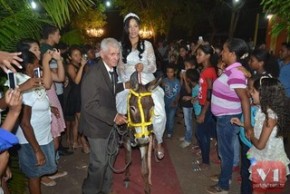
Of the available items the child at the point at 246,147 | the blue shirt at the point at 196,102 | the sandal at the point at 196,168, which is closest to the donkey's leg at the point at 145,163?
the child at the point at 246,147

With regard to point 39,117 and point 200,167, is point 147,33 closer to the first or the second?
point 200,167

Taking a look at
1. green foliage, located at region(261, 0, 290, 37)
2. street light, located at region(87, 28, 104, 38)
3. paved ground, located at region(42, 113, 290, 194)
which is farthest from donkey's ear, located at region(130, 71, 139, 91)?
street light, located at region(87, 28, 104, 38)

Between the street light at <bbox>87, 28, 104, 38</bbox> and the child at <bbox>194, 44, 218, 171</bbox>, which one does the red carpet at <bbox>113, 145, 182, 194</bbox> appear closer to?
the child at <bbox>194, 44, 218, 171</bbox>

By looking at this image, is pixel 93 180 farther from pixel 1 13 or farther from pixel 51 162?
pixel 1 13

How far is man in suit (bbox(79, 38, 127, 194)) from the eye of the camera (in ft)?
13.1

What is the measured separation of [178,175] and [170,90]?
2226 mm

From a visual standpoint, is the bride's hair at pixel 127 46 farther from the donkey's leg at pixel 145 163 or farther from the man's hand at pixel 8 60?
the man's hand at pixel 8 60

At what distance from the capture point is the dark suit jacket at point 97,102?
Answer: 397 centimetres

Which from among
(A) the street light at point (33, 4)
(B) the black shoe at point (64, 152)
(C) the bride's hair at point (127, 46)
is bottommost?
(B) the black shoe at point (64, 152)

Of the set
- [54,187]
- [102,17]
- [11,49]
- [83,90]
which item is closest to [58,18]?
[11,49]

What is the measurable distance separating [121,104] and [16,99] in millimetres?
2176

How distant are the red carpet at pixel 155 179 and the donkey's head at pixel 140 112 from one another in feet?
5.29

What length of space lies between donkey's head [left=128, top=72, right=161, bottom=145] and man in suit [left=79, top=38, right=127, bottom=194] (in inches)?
5.4

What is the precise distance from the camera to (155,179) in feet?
18.3
